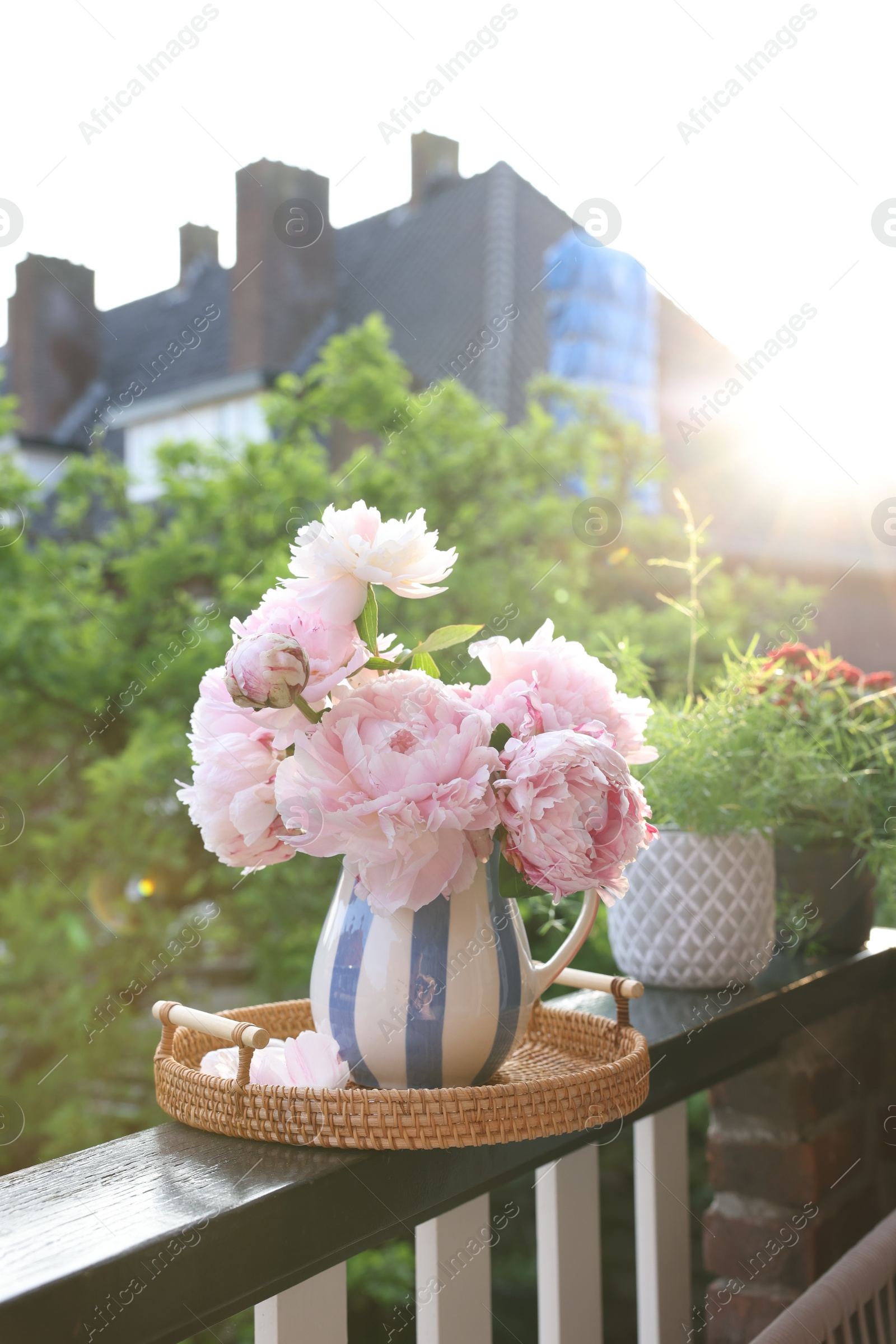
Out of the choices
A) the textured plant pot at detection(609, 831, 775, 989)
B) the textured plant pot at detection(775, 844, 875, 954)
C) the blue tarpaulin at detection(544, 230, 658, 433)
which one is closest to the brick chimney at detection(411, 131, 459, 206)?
the blue tarpaulin at detection(544, 230, 658, 433)

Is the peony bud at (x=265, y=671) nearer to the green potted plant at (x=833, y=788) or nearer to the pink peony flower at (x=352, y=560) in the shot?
the pink peony flower at (x=352, y=560)

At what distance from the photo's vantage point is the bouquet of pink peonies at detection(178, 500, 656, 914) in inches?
25.1

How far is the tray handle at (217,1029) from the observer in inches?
26.0

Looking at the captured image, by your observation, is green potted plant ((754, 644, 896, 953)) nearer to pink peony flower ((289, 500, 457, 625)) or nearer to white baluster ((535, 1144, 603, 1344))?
white baluster ((535, 1144, 603, 1344))

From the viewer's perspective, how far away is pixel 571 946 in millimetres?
788

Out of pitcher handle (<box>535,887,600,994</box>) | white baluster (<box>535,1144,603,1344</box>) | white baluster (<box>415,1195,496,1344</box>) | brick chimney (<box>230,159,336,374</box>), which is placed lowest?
white baluster (<box>535,1144,603,1344</box>)

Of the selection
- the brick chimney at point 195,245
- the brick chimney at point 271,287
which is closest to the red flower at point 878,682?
the brick chimney at point 271,287

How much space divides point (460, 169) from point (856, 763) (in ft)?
26.2

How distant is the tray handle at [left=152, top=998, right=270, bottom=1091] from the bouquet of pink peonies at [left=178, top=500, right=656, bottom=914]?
11 cm

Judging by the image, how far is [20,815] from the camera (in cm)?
352

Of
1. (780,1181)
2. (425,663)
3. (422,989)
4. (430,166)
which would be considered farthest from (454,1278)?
(430,166)

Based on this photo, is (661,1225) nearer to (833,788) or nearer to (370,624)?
(833,788)

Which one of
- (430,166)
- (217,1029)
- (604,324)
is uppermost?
(430,166)

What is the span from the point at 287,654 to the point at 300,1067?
0.98 ft
